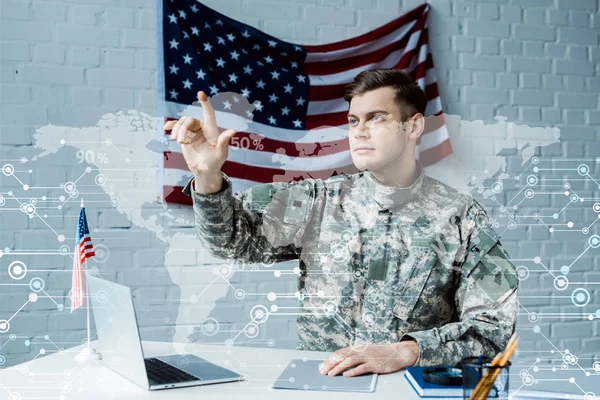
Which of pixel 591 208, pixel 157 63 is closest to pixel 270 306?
pixel 157 63

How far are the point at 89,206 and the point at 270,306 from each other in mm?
710

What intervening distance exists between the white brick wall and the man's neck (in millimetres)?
880

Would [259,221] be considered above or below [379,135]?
below

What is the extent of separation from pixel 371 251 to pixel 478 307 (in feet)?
0.87

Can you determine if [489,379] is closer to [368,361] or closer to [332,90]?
[368,361]

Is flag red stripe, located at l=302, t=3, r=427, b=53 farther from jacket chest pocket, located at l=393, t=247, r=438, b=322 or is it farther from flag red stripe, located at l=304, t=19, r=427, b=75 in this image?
jacket chest pocket, located at l=393, t=247, r=438, b=322

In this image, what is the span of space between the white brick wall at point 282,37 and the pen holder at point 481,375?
4.50 ft

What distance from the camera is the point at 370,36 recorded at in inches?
86.4

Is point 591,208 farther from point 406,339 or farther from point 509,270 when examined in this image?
point 406,339

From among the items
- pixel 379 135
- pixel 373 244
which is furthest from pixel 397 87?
pixel 373 244

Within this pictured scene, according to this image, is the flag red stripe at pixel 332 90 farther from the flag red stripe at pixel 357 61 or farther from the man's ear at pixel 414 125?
the man's ear at pixel 414 125

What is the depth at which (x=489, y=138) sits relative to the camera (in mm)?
2342

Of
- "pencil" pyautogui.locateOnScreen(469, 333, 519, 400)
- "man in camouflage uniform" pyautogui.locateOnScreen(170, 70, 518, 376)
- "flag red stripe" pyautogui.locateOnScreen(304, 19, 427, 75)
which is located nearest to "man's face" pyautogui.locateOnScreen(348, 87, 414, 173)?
"man in camouflage uniform" pyautogui.locateOnScreen(170, 70, 518, 376)

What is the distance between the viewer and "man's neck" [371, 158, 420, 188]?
1.38m
